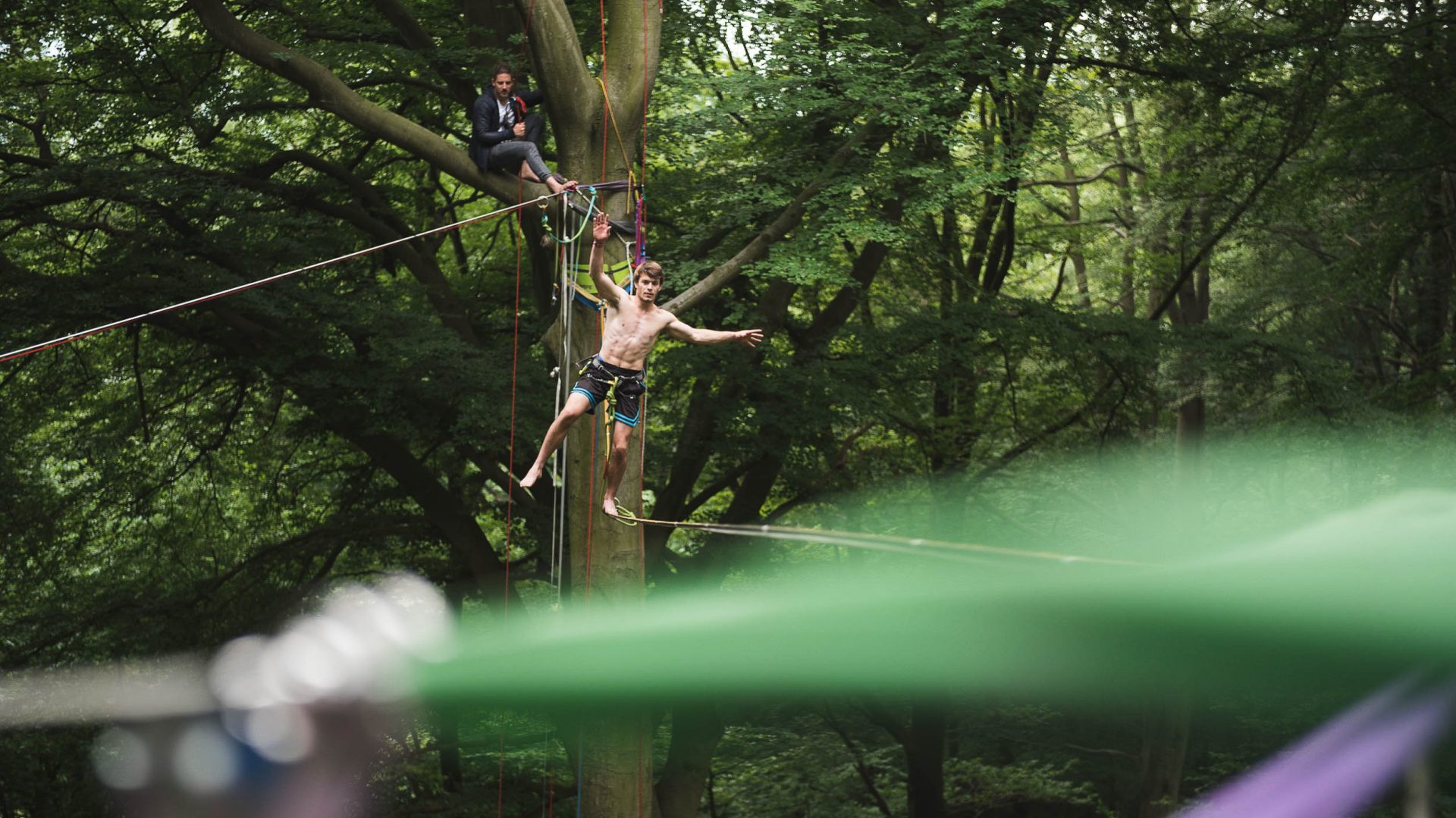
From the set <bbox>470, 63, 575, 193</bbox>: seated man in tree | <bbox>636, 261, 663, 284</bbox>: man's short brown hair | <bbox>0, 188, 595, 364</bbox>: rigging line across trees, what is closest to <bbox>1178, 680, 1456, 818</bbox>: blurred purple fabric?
<bbox>0, 188, 595, 364</bbox>: rigging line across trees

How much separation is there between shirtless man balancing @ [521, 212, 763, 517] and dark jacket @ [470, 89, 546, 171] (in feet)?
6.64

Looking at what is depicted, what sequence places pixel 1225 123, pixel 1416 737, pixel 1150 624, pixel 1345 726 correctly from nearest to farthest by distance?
pixel 1416 737
pixel 1345 726
pixel 1150 624
pixel 1225 123

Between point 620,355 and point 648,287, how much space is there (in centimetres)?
65

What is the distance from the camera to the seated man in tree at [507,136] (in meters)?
8.78

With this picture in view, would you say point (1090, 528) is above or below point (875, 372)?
below

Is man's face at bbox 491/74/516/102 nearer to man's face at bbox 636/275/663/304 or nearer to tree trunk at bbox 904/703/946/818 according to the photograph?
man's face at bbox 636/275/663/304

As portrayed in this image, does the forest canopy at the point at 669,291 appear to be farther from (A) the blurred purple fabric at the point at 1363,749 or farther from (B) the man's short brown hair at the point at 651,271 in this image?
(A) the blurred purple fabric at the point at 1363,749

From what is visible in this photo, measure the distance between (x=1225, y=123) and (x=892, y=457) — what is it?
16.5 feet

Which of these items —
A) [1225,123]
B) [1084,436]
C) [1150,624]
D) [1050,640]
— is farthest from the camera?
[1084,436]

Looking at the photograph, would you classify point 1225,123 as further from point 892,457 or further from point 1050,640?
point 1050,640

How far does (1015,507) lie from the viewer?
15.8 meters

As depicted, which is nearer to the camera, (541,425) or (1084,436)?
(541,425)

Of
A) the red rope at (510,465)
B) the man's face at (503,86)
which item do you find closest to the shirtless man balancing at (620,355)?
the man's face at (503,86)

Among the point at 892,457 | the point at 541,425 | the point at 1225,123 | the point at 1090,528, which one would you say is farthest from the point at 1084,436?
the point at 541,425
